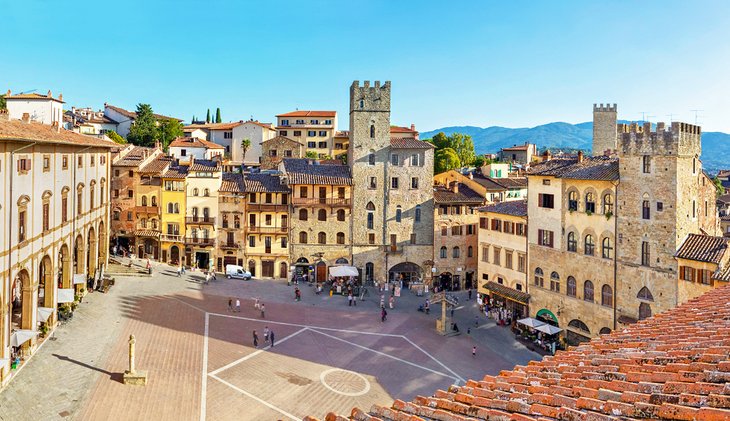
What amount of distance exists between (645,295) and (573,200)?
8.91 meters

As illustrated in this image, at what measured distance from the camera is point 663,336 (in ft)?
35.2

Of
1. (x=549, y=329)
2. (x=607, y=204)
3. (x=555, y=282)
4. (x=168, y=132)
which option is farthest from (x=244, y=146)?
(x=607, y=204)

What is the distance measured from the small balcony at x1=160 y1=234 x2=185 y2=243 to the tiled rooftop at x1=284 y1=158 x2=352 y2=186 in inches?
517

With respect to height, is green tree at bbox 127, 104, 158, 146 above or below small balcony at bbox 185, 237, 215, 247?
above

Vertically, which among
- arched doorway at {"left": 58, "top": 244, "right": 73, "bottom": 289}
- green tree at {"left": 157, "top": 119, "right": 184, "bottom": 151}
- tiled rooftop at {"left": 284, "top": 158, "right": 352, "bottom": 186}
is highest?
green tree at {"left": 157, "top": 119, "right": 184, "bottom": 151}

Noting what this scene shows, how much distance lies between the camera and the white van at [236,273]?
5694 cm

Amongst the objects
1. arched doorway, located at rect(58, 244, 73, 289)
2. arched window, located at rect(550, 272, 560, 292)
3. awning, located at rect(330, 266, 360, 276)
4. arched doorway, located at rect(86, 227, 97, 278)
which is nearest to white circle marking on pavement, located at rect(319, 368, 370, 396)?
arched window, located at rect(550, 272, 560, 292)

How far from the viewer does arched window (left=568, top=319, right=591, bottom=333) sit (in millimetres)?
41094

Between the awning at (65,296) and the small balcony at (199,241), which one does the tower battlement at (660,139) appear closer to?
the awning at (65,296)

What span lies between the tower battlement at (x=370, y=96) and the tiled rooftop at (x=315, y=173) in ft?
23.2

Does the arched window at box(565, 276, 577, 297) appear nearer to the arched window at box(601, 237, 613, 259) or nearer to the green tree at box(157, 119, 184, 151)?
the arched window at box(601, 237, 613, 259)

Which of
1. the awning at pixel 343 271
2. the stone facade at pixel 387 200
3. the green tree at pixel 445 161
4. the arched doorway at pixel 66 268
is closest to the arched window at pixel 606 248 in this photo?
the stone facade at pixel 387 200

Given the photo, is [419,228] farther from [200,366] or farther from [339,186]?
[200,366]

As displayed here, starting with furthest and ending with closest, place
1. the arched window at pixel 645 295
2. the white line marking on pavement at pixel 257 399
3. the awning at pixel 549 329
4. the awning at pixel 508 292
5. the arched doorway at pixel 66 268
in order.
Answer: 1. the awning at pixel 508 292
2. the awning at pixel 549 329
3. the arched doorway at pixel 66 268
4. the arched window at pixel 645 295
5. the white line marking on pavement at pixel 257 399
